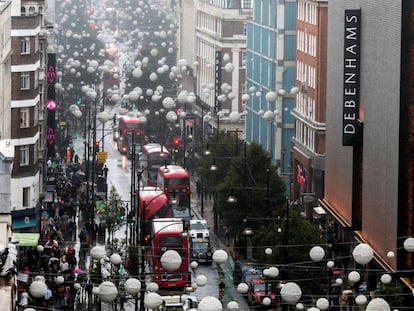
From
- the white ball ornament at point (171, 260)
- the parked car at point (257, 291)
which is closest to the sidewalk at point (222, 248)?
the parked car at point (257, 291)

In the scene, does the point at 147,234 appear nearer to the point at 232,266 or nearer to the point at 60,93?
the point at 232,266

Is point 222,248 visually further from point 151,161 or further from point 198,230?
point 151,161

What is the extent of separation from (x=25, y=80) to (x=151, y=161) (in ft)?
91.4

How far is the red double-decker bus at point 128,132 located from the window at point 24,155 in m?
48.1

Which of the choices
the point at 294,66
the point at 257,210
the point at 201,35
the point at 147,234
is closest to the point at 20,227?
the point at 147,234

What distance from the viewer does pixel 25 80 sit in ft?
255

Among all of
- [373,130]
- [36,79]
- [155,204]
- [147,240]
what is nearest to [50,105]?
[155,204]

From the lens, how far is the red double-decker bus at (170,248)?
2773 inches

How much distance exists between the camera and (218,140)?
10194 centimetres

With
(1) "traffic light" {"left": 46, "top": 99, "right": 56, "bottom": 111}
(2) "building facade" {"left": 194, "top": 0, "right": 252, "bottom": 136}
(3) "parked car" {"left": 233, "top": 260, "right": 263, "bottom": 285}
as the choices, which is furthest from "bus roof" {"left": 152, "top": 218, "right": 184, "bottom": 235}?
(2) "building facade" {"left": 194, "top": 0, "right": 252, "bottom": 136}

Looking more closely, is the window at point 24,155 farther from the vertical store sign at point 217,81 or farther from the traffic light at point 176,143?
the vertical store sign at point 217,81

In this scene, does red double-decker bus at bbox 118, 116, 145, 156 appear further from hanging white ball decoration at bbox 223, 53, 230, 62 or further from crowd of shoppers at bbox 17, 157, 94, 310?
crowd of shoppers at bbox 17, 157, 94, 310

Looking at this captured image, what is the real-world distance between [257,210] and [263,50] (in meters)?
33.7

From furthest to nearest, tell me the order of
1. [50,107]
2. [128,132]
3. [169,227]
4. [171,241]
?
[128,132]
[50,107]
[169,227]
[171,241]
